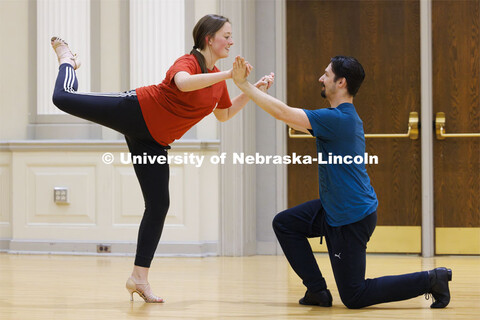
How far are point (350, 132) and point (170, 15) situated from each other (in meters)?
2.66

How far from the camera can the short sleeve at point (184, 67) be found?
2982mm

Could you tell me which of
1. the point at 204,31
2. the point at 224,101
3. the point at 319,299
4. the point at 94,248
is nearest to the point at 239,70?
the point at 204,31

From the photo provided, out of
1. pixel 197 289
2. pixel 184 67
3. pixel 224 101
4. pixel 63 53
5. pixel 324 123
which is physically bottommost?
pixel 197 289

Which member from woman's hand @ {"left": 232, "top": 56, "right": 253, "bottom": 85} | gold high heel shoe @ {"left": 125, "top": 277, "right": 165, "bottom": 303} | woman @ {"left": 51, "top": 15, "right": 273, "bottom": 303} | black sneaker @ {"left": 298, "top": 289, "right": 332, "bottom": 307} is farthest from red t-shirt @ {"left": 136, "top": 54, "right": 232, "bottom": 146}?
black sneaker @ {"left": 298, "top": 289, "right": 332, "bottom": 307}

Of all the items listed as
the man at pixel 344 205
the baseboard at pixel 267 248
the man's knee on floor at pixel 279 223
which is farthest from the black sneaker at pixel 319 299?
the baseboard at pixel 267 248

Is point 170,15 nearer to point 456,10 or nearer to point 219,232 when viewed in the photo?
point 219,232

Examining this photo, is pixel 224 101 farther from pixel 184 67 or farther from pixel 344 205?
pixel 344 205

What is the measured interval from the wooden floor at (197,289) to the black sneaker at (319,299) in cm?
Result: 4

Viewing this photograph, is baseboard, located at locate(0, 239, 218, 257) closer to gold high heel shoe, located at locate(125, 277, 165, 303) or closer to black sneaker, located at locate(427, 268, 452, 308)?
gold high heel shoe, located at locate(125, 277, 165, 303)

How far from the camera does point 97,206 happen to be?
5227 millimetres

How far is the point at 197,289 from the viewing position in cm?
363

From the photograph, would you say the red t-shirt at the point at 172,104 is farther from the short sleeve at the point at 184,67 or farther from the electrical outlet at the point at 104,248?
the electrical outlet at the point at 104,248

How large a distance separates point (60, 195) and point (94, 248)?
0.48 metres

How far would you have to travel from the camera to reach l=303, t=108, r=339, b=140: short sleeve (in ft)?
9.35
